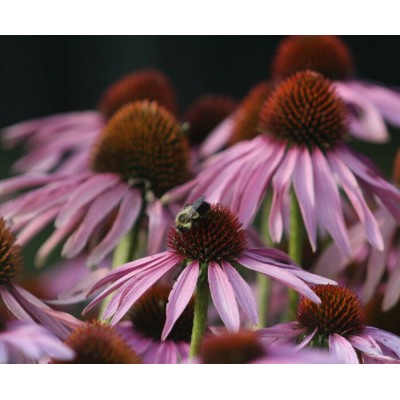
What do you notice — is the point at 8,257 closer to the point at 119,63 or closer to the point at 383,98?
the point at 383,98

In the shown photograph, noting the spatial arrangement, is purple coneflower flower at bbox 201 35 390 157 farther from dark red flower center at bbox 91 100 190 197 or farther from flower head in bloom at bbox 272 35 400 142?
dark red flower center at bbox 91 100 190 197

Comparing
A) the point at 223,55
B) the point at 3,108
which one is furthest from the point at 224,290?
the point at 223,55

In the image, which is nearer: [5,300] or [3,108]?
[5,300]

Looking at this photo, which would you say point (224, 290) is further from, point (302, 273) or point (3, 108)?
point (3, 108)

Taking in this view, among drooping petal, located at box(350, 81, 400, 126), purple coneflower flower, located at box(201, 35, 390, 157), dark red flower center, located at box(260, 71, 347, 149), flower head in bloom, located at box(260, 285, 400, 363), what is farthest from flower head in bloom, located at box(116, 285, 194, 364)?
drooping petal, located at box(350, 81, 400, 126)
